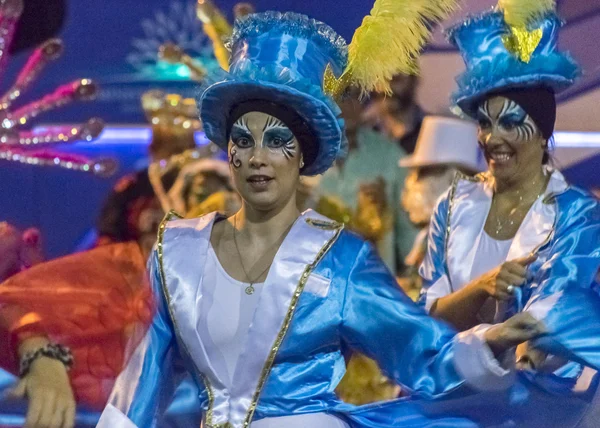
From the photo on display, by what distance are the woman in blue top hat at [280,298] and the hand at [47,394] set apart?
215 mm

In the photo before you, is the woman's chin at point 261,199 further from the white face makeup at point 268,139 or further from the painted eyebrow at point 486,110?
the painted eyebrow at point 486,110

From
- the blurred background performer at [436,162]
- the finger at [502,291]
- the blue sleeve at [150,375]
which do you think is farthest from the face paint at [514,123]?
the blurred background performer at [436,162]

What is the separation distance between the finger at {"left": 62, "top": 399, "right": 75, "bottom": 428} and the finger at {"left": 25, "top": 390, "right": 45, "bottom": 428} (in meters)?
0.05

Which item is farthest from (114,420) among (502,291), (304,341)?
(502,291)

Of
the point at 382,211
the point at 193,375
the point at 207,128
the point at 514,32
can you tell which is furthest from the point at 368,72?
the point at 382,211

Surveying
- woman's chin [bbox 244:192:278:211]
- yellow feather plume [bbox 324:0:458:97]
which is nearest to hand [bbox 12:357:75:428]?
woman's chin [bbox 244:192:278:211]

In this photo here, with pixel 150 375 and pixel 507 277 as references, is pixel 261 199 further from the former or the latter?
pixel 507 277

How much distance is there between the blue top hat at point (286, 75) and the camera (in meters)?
2.68

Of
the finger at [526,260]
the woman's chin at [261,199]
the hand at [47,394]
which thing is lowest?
the hand at [47,394]

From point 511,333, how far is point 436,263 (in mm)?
873

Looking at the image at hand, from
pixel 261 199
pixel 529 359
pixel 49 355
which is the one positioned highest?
pixel 261 199

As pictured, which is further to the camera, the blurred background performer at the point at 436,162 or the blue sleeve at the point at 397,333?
the blurred background performer at the point at 436,162

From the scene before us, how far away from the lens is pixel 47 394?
96.8 inches

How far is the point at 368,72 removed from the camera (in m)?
2.87
